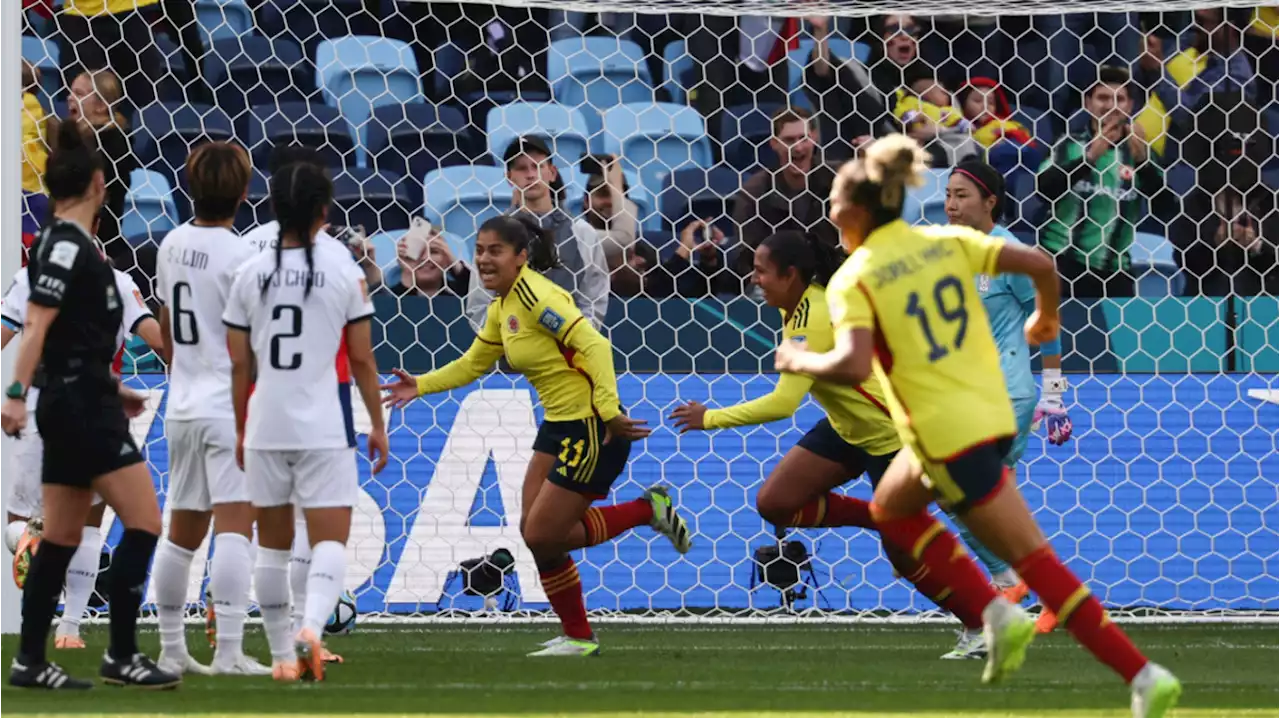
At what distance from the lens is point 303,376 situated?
215 inches

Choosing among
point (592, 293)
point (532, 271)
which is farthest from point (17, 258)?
point (592, 293)

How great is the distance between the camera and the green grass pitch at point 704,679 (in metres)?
5.03

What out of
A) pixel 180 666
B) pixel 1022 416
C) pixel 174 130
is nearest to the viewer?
pixel 180 666

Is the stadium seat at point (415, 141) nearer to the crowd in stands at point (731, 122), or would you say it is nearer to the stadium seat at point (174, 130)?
the crowd in stands at point (731, 122)

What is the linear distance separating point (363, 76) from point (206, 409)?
534 centimetres

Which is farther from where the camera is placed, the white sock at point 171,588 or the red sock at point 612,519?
the red sock at point 612,519

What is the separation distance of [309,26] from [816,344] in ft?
17.3

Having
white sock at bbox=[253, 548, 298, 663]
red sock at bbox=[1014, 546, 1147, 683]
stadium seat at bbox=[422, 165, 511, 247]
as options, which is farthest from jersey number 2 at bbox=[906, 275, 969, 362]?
stadium seat at bbox=[422, 165, 511, 247]

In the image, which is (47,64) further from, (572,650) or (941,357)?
(941,357)

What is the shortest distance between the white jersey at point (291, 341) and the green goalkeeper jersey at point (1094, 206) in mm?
5422

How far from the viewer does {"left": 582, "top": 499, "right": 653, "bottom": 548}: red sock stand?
7.46 m

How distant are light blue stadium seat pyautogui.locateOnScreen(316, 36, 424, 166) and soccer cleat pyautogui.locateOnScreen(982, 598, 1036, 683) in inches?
255

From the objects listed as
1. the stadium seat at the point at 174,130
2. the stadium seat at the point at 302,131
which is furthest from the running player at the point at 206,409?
the stadium seat at the point at 302,131

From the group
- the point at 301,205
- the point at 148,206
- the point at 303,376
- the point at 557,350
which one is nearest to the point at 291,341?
the point at 303,376
